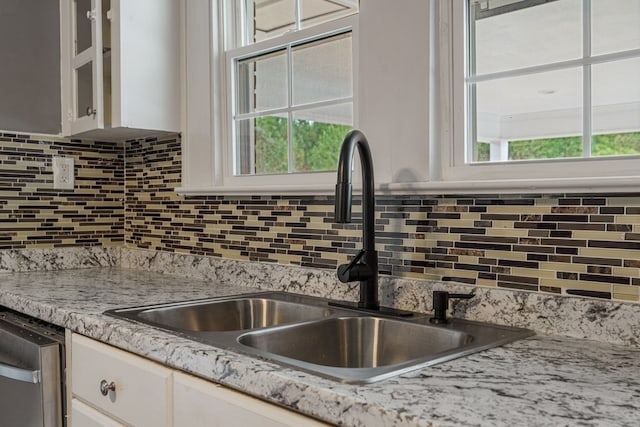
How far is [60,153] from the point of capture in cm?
247

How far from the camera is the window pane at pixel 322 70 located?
1.82 meters

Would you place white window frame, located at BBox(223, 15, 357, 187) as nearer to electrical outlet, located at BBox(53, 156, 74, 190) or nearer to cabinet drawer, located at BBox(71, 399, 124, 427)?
electrical outlet, located at BBox(53, 156, 74, 190)

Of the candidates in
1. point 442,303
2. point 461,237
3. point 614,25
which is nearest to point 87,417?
point 442,303

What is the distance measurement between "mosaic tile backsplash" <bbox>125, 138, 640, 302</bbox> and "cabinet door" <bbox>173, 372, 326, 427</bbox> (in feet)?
2.11

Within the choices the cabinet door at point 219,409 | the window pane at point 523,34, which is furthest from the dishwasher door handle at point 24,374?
the window pane at point 523,34

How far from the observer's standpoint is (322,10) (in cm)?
188

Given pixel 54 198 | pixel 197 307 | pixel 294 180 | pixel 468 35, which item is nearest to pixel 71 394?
pixel 197 307

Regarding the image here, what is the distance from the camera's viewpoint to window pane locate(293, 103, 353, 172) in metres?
1.83

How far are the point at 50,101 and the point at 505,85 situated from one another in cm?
182

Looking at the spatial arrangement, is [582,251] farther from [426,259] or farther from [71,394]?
[71,394]

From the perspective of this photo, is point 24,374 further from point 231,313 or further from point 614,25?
point 614,25

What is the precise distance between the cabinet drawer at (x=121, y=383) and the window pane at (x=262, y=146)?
853 millimetres

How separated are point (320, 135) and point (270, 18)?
18.7 inches

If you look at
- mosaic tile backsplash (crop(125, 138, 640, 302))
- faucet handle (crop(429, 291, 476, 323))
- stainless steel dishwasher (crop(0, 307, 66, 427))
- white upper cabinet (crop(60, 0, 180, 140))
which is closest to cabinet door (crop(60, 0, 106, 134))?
white upper cabinet (crop(60, 0, 180, 140))
